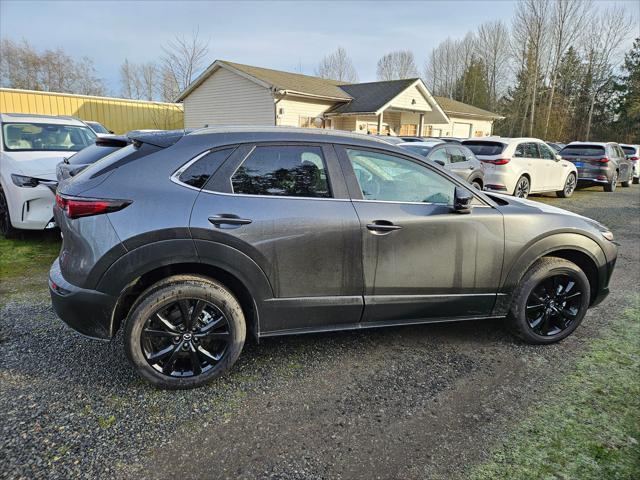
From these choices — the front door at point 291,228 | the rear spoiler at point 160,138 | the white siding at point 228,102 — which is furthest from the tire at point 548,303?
the white siding at point 228,102

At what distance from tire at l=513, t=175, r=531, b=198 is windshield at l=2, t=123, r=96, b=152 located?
30.6 feet

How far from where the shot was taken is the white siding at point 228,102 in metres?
19.9

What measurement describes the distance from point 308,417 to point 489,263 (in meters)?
1.83

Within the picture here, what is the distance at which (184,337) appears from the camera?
112 inches

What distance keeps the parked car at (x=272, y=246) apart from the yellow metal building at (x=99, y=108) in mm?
22614

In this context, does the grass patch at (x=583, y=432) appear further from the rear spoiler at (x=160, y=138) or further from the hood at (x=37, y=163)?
the hood at (x=37, y=163)

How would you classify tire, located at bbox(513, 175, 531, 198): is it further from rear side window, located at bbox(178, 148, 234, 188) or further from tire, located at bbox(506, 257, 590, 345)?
rear side window, located at bbox(178, 148, 234, 188)

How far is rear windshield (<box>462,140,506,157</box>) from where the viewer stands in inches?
406

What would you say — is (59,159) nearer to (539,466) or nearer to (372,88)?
(539,466)

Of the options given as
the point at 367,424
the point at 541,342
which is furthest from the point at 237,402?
the point at 541,342

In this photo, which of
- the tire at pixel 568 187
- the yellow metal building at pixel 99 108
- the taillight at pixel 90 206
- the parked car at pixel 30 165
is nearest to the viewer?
the taillight at pixel 90 206

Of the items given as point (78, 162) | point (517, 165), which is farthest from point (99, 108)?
point (517, 165)

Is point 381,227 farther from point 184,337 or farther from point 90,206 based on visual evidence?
point 90,206

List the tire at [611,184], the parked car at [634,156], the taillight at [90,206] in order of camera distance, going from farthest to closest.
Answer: the parked car at [634,156] < the tire at [611,184] < the taillight at [90,206]
